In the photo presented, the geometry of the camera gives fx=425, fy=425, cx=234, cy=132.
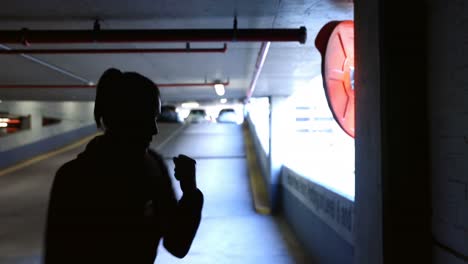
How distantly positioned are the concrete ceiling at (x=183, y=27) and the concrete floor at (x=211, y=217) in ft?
9.47

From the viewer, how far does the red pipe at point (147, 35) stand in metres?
4.17

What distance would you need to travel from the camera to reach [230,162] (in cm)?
1445

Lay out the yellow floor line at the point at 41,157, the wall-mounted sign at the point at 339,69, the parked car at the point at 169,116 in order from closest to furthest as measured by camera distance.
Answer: the wall-mounted sign at the point at 339,69 < the yellow floor line at the point at 41,157 < the parked car at the point at 169,116

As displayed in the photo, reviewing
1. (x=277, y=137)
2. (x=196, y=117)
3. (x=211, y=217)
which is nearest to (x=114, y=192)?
(x=211, y=217)

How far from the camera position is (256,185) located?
11805 mm

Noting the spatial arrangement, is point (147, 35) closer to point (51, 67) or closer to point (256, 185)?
point (51, 67)

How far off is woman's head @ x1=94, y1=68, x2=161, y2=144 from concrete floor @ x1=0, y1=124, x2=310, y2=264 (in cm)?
527

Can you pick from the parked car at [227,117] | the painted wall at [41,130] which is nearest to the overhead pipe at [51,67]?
the painted wall at [41,130]

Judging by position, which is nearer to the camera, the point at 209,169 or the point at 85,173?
the point at 85,173

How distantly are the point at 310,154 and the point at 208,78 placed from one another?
371cm

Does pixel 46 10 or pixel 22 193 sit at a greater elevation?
pixel 46 10

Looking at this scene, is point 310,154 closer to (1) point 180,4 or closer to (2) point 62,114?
(1) point 180,4

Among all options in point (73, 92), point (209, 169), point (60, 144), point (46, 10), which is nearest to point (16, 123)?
point (60, 144)

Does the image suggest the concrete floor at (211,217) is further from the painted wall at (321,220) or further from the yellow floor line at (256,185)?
the painted wall at (321,220)
